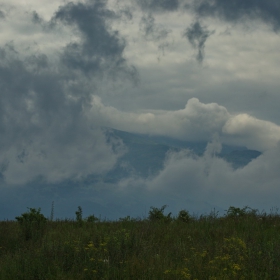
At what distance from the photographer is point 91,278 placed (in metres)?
10.5

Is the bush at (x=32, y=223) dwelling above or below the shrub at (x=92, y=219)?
below

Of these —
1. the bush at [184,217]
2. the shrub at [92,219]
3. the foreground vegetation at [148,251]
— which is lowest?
the foreground vegetation at [148,251]

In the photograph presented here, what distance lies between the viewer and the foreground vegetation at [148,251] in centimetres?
1061

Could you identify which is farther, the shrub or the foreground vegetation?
the shrub

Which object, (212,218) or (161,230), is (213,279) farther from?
(212,218)

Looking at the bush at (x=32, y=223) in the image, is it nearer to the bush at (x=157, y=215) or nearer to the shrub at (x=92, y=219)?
the shrub at (x=92, y=219)

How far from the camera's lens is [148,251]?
1269 centimetres

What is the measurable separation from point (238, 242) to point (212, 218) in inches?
233

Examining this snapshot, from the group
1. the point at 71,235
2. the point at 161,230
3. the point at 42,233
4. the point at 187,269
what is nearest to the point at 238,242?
the point at 187,269

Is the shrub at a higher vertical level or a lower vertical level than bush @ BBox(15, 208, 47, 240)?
higher

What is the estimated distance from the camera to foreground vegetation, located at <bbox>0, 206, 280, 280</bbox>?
34.8 feet

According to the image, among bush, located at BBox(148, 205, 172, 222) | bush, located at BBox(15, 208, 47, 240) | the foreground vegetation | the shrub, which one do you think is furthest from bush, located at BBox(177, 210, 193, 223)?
bush, located at BBox(15, 208, 47, 240)

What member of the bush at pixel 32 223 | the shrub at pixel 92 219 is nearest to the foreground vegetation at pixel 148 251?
the bush at pixel 32 223

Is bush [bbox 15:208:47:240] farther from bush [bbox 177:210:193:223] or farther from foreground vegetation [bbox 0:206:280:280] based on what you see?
bush [bbox 177:210:193:223]
